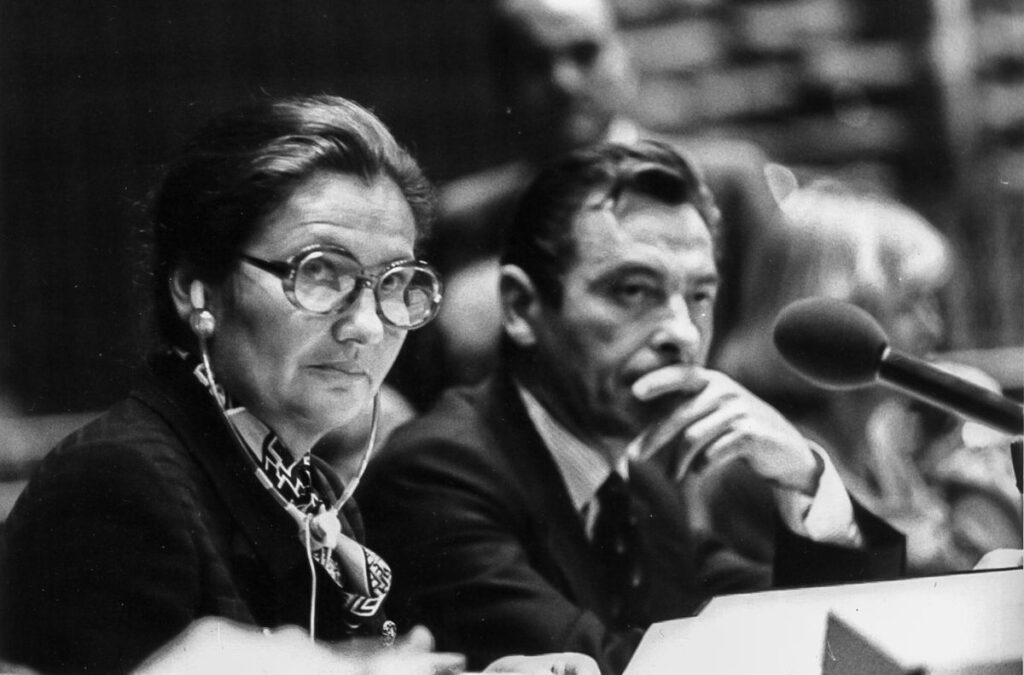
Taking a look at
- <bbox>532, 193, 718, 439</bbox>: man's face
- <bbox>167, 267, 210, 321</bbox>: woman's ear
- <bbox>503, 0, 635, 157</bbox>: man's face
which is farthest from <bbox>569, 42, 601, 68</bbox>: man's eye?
<bbox>167, 267, 210, 321</bbox>: woman's ear

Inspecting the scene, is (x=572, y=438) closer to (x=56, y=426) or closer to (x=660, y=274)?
(x=660, y=274)

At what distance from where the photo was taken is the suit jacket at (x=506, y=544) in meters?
3.51

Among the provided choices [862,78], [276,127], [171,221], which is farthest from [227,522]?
[862,78]

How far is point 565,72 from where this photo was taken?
369cm

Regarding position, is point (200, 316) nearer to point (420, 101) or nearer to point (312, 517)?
point (312, 517)

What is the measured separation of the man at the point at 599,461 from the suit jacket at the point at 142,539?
0.34m

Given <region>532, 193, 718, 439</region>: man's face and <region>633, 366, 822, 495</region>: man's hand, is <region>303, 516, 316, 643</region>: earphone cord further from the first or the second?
<region>633, 366, 822, 495</region>: man's hand

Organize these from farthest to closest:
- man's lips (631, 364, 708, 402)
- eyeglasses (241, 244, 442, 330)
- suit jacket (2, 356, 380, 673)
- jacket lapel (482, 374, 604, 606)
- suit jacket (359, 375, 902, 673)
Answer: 1. man's lips (631, 364, 708, 402)
2. jacket lapel (482, 374, 604, 606)
3. suit jacket (359, 375, 902, 673)
4. eyeglasses (241, 244, 442, 330)
5. suit jacket (2, 356, 380, 673)

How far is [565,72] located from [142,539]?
157cm

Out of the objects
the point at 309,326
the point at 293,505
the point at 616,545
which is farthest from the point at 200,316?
the point at 616,545

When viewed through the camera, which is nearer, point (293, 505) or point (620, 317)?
point (293, 505)

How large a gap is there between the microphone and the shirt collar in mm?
585

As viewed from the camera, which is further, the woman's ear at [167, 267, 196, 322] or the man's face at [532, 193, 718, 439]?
the man's face at [532, 193, 718, 439]

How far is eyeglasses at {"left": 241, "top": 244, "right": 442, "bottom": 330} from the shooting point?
3326 mm
